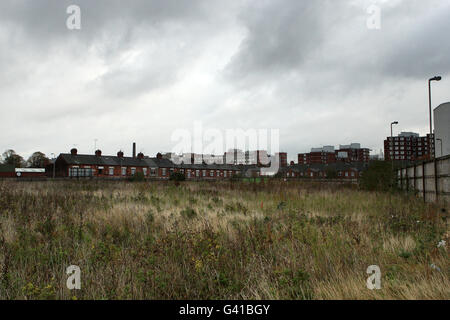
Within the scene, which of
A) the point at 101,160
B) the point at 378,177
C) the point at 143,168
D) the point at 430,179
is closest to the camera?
the point at 430,179

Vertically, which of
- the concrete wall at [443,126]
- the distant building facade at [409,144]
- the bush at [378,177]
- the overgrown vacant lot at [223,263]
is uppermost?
the distant building facade at [409,144]

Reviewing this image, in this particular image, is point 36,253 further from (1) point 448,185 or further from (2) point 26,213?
(1) point 448,185

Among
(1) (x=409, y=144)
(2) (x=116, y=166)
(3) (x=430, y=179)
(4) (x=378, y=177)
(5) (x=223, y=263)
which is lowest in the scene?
(5) (x=223, y=263)

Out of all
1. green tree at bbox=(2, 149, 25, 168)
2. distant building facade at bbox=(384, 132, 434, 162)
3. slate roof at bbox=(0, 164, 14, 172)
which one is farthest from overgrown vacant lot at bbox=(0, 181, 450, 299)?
distant building facade at bbox=(384, 132, 434, 162)

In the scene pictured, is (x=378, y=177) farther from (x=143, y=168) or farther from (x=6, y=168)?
(x=6, y=168)

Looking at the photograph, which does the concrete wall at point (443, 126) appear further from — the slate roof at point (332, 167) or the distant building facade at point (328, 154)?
the distant building facade at point (328, 154)

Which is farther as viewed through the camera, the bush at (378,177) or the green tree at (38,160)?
the green tree at (38,160)

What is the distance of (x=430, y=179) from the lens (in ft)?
37.6

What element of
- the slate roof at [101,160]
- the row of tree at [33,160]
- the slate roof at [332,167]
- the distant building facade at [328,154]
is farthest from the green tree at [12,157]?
the distant building facade at [328,154]

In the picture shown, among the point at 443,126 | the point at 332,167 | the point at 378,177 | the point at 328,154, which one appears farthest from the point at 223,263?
Answer: the point at 328,154

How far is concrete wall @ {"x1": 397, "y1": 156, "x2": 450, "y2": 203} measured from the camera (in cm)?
Answer: 984

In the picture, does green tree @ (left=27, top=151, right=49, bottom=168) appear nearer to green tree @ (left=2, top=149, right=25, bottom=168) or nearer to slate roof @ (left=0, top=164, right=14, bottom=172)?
green tree @ (left=2, top=149, right=25, bottom=168)

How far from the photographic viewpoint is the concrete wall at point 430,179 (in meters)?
9.84
